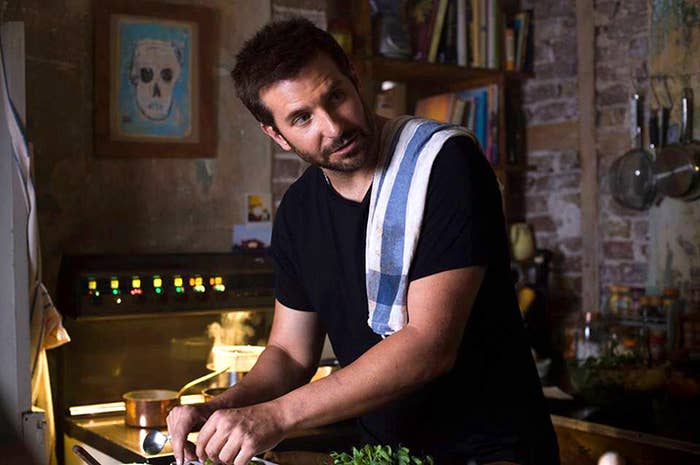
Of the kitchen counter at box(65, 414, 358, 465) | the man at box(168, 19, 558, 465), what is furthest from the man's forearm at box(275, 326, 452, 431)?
the kitchen counter at box(65, 414, 358, 465)

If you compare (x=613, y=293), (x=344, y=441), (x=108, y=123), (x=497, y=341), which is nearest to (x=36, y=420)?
(x=344, y=441)

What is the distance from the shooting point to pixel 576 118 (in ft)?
12.7

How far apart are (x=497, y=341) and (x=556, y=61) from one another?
8.26ft

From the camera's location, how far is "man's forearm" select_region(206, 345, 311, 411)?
1736 millimetres

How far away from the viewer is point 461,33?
3.68 meters

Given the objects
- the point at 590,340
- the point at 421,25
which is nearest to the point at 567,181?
the point at 421,25

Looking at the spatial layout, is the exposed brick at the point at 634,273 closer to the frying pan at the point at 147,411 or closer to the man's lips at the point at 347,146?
the frying pan at the point at 147,411

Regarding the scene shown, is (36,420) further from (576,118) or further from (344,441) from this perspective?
(576,118)

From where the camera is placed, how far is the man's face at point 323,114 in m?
1.58

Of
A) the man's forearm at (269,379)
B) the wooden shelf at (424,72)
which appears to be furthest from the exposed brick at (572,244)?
the man's forearm at (269,379)

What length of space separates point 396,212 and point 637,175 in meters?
2.24

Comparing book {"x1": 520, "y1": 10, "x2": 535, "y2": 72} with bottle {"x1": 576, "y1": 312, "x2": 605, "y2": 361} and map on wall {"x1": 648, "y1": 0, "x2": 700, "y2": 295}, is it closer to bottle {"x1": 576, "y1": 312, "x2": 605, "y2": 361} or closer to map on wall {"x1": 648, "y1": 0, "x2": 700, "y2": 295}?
map on wall {"x1": 648, "y1": 0, "x2": 700, "y2": 295}

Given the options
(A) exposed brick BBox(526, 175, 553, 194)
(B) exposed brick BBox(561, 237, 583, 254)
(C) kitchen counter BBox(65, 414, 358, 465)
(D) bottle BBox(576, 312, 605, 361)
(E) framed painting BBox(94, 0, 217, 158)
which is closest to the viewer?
(C) kitchen counter BBox(65, 414, 358, 465)

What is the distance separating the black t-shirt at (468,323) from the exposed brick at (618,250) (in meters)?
2.17
